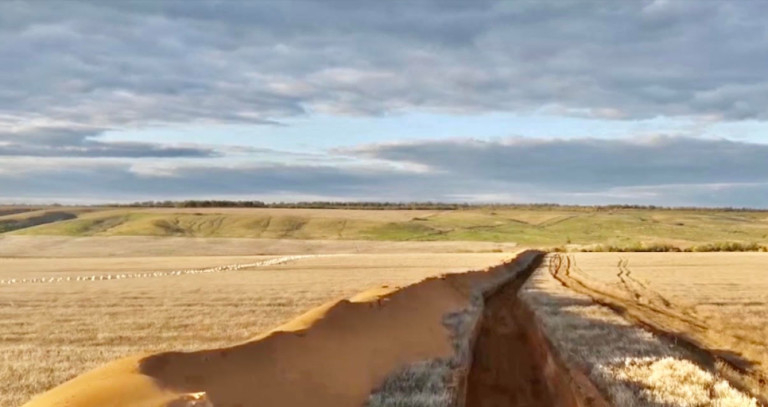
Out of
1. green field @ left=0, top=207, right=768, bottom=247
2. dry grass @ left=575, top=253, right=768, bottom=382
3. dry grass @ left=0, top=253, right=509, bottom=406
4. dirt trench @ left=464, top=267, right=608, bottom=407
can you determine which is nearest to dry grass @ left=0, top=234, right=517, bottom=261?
green field @ left=0, top=207, right=768, bottom=247

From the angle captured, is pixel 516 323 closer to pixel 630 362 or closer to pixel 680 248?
pixel 630 362

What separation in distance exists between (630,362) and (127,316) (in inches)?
633

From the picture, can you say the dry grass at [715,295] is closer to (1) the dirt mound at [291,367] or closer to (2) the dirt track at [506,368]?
(2) the dirt track at [506,368]

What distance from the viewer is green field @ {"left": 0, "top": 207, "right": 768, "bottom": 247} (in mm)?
141500

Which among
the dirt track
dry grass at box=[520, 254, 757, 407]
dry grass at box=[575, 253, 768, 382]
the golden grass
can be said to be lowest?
the golden grass

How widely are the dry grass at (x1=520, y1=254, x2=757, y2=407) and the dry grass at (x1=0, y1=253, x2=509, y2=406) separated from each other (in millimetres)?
7993

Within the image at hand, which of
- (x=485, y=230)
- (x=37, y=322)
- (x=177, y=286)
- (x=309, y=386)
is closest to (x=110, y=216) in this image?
(x=485, y=230)

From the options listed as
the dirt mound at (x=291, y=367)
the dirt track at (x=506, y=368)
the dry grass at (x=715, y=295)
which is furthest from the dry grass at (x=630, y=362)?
the dirt mound at (x=291, y=367)

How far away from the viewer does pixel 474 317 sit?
83.5 ft

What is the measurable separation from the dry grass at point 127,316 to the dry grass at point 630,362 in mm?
7993

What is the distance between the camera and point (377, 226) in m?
152

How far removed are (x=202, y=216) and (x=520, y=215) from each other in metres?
75.0

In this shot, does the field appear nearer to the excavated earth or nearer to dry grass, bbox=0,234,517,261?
the excavated earth

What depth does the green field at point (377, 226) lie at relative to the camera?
142 m
